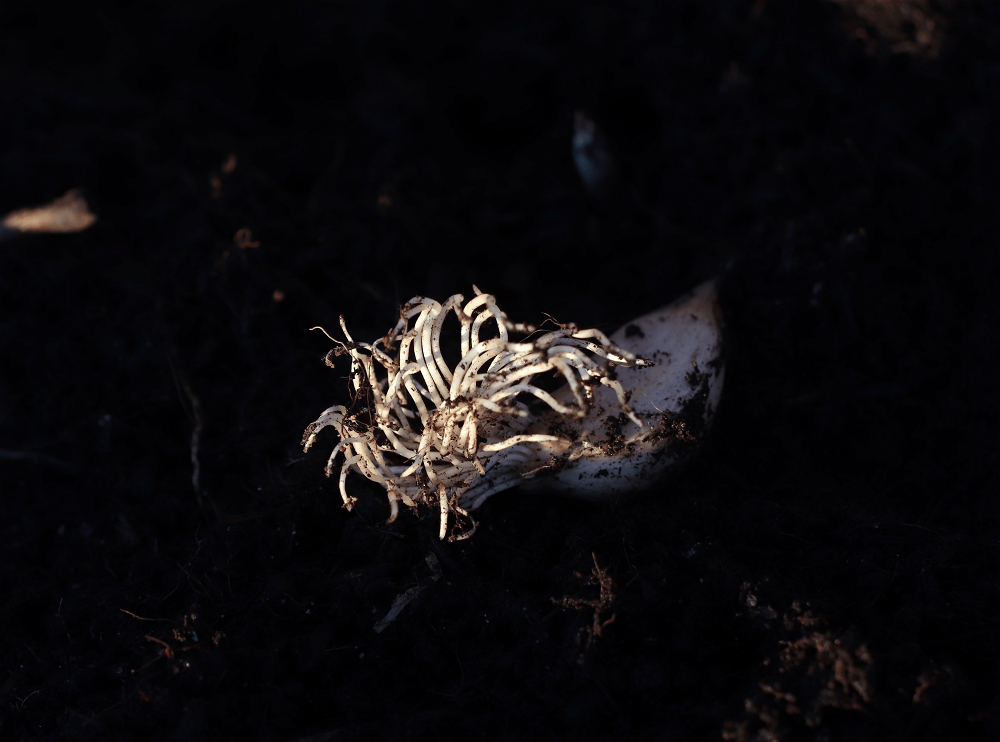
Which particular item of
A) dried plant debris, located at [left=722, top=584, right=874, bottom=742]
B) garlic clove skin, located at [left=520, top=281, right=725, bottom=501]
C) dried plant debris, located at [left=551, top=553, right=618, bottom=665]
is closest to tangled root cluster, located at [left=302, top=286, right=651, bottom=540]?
garlic clove skin, located at [left=520, top=281, right=725, bottom=501]

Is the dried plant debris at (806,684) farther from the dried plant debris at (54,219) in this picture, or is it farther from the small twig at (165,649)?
the dried plant debris at (54,219)

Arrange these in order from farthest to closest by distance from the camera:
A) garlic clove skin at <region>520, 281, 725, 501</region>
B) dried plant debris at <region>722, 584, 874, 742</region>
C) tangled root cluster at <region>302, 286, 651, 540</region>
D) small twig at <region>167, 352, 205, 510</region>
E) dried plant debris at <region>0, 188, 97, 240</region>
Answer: dried plant debris at <region>0, 188, 97, 240</region> < small twig at <region>167, 352, 205, 510</region> < garlic clove skin at <region>520, 281, 725, 501</region> < tangled root cluster at <region>302, 286, 651, 540</region> < dried plant debris at <region>722, 584, 874, 742</region>

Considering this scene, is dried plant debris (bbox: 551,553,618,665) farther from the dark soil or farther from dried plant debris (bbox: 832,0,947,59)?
dried plant debris (bbox: 832,0,947,59)

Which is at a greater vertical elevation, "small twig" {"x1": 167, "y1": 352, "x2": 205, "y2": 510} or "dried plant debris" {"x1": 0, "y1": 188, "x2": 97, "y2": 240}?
"dried plant debris" {"x1": 0, "y1": 188, "x2": 97, "y2": 240}

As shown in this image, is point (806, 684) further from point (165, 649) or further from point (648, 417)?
point (165, 649)

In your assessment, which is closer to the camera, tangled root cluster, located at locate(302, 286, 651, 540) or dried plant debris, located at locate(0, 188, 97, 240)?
tangled root cluster, located at locate(302, 286, 651, 540)

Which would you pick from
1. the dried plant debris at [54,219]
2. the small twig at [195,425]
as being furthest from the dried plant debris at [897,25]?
the dried plant debris at [54,219]
